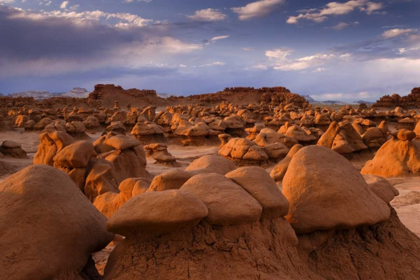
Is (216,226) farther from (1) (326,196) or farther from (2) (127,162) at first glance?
(2) (127,162)

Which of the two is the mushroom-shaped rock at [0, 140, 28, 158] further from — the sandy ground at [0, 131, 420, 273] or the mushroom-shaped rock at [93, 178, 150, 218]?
the mushroom-shaped rock at [93, 178, 150, 218]

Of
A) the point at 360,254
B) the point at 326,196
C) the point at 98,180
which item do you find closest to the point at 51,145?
the point at 98,180

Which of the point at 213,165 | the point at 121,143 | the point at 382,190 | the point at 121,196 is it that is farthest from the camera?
the point at 121,143

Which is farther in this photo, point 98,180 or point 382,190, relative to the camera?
point 98,180

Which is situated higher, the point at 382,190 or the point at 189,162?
the point at 382,190

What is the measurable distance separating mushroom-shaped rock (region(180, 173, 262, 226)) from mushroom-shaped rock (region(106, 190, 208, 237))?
0.56 feet

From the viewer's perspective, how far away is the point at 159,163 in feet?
44.7

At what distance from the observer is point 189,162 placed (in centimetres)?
1472

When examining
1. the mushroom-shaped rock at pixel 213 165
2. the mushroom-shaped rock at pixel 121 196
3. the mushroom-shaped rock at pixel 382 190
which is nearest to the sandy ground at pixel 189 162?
the mushroom-shaped rock at pixel 121 196

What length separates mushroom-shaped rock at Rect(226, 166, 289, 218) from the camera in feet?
9.92

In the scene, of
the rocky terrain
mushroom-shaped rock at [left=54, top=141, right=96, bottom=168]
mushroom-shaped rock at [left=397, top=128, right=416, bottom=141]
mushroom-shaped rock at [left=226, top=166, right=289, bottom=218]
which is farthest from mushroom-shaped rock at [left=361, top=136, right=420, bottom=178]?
mushroom-shaped rock at [left=226, top=166, right=289, bottom=218]

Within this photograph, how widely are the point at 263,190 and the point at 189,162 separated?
38.4 feet

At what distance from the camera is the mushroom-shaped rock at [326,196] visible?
356 centimetres

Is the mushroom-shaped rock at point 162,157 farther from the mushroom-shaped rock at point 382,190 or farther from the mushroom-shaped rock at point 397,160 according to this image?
the mushroom-shaped rock at point 382,190
